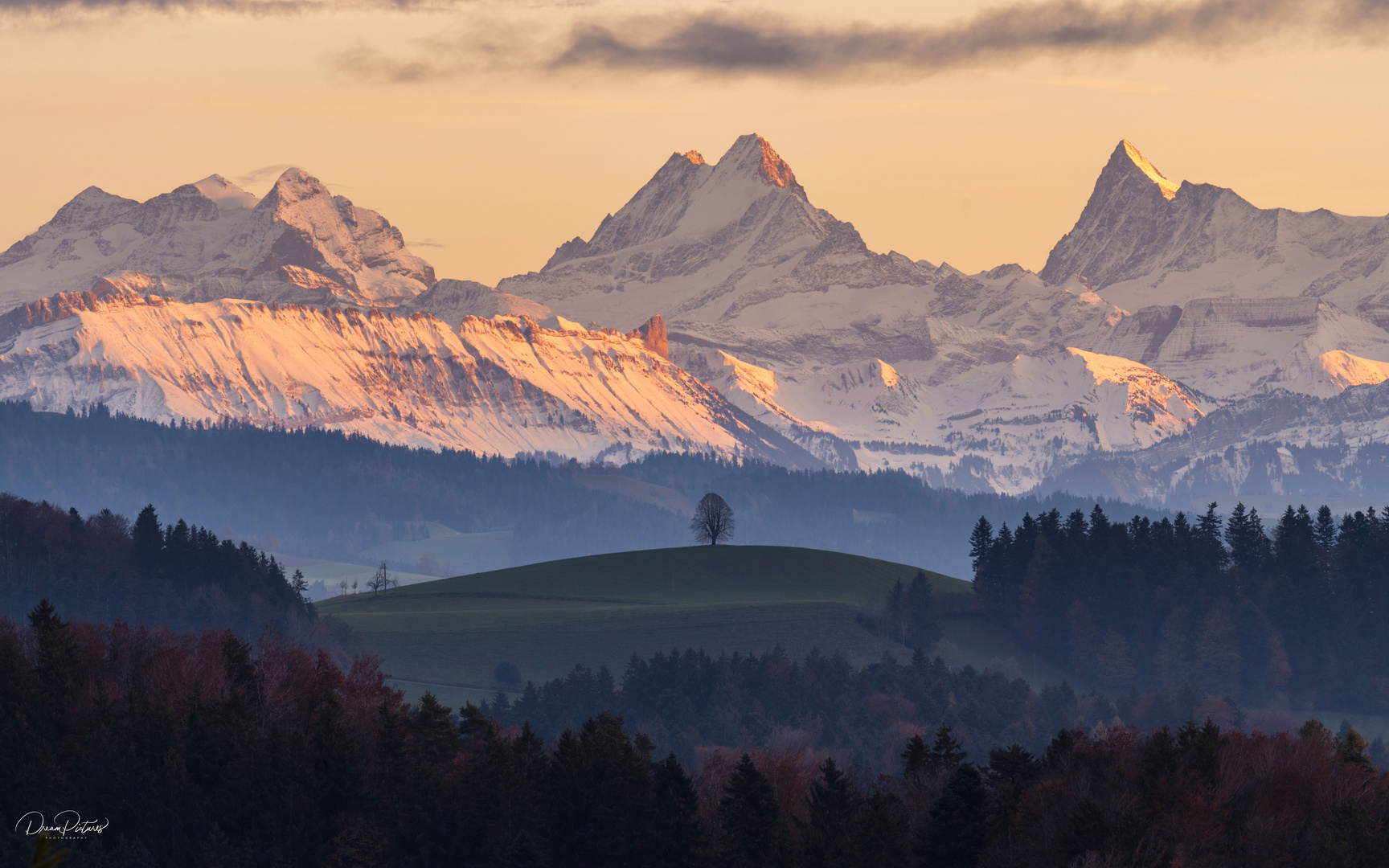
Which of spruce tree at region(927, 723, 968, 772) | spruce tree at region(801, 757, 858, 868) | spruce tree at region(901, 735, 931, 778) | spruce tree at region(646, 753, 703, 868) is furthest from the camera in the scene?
spruce tree at region(927, 723, 968, 772)

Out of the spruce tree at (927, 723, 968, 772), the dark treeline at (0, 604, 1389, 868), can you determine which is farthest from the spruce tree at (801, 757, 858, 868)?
the spruce tree at (927, 723, 968, 772)

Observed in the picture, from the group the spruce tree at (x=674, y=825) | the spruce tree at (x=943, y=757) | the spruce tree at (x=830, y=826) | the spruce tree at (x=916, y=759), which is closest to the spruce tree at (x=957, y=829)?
the spruce tree at (x=830, y=826)

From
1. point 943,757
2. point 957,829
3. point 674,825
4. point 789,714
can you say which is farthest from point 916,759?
point 789,714

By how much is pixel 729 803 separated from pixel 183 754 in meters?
30.0

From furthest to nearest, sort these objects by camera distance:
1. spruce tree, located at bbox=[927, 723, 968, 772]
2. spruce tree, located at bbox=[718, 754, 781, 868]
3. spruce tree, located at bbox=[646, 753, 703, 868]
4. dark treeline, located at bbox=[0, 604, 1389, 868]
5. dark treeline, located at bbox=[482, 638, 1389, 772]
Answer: dark treeline, located at bbox=[482, 638, 1389, 772]
spruce tree, located at bbox=[927, 723, 968, 772]
spruce tree, located at bbox=[646, 753, 703, 868]
spruce tree, located at bbox=[718, 754, 781, 868]
dark treeline, located at bbox=[0, 604, 1389, 868]

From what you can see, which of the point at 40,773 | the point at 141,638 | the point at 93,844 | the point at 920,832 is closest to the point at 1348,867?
the point at 920,832

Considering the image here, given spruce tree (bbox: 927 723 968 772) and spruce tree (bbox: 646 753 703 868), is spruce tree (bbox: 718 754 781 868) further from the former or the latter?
spruce tree (bbox: 927 723 968 772)

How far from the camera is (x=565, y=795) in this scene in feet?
336

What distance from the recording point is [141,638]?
13012 cm

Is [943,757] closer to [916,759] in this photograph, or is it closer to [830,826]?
[916,759]

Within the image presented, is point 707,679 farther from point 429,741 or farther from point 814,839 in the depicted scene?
point 814,839

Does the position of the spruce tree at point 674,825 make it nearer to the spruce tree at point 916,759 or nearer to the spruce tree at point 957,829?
the spruce tree at point 916,759

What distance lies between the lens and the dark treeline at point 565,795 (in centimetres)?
9112

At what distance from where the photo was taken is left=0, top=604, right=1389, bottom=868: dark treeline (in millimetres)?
91125
